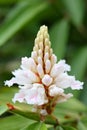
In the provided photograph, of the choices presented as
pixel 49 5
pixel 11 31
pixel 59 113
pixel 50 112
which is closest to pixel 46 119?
pixel 50 112

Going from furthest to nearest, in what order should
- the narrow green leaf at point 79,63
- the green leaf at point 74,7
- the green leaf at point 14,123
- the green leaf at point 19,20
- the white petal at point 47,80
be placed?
the green leaf at point 74,7 → the narrow green leaf at point 79,63 → the green leaf at point 19,20 → the green leaf at point 14,123 → the white petal at point 47,80

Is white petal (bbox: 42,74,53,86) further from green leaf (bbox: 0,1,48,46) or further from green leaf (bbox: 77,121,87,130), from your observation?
green leaf (bbox: 0,1,48,46)

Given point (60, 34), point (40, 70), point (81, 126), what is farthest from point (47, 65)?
point (60, 34)

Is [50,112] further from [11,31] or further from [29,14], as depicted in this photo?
[29,14]

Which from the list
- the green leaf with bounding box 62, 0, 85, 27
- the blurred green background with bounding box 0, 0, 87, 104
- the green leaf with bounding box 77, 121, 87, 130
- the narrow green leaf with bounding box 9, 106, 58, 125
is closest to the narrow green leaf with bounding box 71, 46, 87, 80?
the blurred green background with bounding box 0, 0, 87, 104

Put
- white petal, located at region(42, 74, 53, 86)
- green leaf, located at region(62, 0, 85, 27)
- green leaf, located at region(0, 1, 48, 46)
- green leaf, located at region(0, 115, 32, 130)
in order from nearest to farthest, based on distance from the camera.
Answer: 1. white petal, located at region(42, 74, 53, 86)
2. green leaf, located at region(0, 115, 32, 130)
3. green leaf, located at region(0, 1, 48, 46)
4. green leaf, located at region(62, 0, 85, 27)

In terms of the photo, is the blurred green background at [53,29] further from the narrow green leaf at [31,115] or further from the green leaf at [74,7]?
the narrow green leaf at [31,115]

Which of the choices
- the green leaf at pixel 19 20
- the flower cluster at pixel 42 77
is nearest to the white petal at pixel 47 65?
the flower cluster at pixel 42 77
